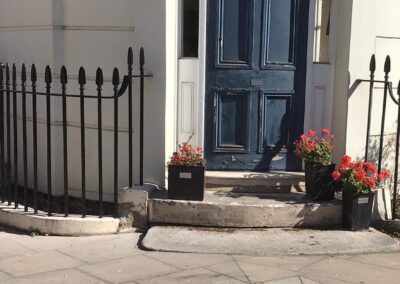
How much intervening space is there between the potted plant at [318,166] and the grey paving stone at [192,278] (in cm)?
160

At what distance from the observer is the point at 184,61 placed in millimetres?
6055

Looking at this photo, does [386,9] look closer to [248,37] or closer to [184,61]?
[248,37]

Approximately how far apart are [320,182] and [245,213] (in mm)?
813

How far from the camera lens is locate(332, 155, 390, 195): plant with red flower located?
5410mm

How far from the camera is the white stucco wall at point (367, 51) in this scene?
5898 mm

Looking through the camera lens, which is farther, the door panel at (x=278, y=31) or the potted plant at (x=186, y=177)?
the door panel at (x=278, y=31)

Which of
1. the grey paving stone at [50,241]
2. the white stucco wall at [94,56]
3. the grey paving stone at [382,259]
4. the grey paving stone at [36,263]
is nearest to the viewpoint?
the grey paving stone at [36,263]

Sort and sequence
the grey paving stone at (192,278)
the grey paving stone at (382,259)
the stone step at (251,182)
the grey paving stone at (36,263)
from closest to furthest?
the grey paving stone at (192,278) < the grey paving stone at (36,263) < the grey paving stone at (382,259) < the stone step at (251,182)

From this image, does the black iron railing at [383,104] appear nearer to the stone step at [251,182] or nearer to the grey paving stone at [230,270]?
the stone step at [251,182]

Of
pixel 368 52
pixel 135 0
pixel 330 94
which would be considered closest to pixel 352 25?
pixel 368 52

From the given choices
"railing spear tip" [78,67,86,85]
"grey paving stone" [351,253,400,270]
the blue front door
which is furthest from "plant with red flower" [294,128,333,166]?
"railing spear tip" [78,67,86,85]

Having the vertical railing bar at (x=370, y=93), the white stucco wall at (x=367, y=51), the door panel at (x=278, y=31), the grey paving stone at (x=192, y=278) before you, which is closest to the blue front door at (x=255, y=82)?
the door panel at (x=278, y=31)

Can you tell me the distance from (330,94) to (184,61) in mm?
1606

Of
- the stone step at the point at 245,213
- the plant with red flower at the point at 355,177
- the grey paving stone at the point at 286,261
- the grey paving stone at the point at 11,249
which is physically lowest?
the grey paving stone at the point at 11,249
